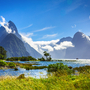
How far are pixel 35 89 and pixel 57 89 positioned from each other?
196 centimetres

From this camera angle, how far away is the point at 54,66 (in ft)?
73.8

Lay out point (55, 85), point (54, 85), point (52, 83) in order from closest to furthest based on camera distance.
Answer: point (54, 85)
point (55, 85)
point (52, 83)

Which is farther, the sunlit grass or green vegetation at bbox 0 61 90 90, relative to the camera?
green vegetation at bbox 0 61 90 90

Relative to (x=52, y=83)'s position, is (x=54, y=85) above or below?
above

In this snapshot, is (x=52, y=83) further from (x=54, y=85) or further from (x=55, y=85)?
(x=54, y=85)

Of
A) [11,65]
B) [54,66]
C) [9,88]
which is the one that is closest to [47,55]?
[11,65]

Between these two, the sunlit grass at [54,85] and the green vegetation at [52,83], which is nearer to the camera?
the sunlit grass at [54,85]

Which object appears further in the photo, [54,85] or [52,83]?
[52,83]

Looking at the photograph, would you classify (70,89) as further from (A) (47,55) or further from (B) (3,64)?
(A) (47,55)

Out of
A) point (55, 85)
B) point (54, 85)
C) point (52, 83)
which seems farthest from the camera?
point (52, 83)

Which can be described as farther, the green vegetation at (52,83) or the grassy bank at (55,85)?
the green vegetation at (52,83)

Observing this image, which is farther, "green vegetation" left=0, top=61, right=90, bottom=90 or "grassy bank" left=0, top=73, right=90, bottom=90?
"green vegetation" left=0, top=61, right=90, bottom=90

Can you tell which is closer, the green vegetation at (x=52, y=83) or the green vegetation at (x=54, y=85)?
the green vegetation at (x=54, y=85)

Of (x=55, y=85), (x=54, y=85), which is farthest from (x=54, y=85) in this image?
(x=55, y=85)
